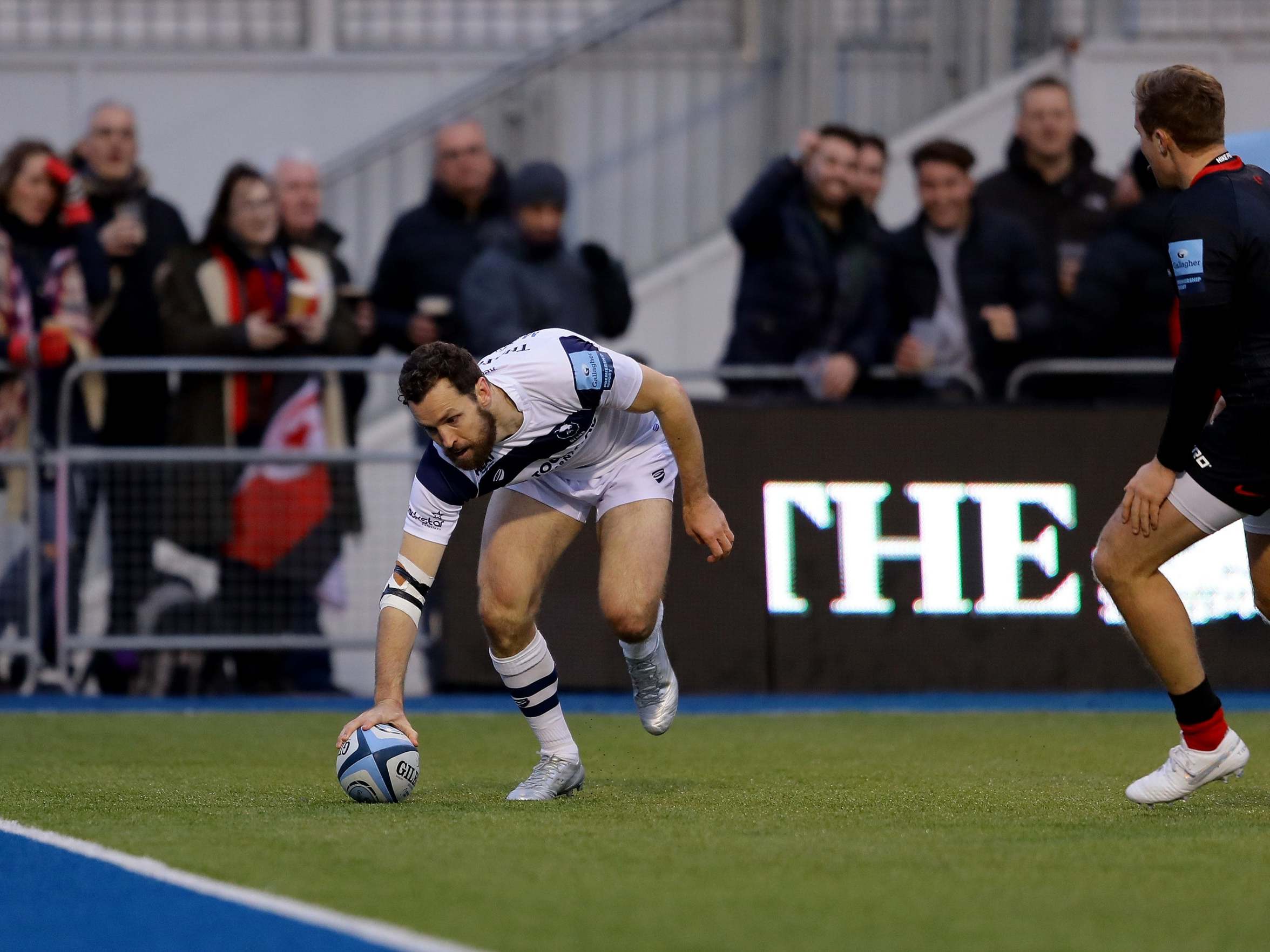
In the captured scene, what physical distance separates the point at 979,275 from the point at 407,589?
6.46m

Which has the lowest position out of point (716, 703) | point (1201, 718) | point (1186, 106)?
point (716, 703)

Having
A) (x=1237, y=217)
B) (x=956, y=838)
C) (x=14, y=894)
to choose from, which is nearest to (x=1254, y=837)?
(x=956, y=838)

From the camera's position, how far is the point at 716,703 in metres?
12.5

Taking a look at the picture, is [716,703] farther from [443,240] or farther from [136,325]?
[136,325]

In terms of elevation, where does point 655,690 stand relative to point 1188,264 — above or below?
below

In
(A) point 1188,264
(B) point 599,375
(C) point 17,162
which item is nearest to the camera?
(A) point 1188,264

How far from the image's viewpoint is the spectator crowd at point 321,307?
12188mm

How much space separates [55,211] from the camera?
39.4ft

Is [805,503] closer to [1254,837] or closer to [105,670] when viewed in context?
[105,670]

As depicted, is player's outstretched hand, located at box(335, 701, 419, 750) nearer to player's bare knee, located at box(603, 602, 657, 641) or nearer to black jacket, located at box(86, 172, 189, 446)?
player's bare knee, located at box(603, 602, 657, 641)

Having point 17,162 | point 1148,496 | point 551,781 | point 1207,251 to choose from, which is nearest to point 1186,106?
point 1207,251

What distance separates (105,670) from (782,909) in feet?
27.1

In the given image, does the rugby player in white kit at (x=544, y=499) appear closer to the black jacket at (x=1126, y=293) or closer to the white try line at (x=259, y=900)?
the white try line at (x=259, y=900)

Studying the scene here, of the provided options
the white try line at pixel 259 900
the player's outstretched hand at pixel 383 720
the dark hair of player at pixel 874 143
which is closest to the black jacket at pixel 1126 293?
the dark hair of player at pixel 874 143
